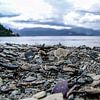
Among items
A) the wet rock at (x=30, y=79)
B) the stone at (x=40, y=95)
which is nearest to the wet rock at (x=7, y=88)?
the wet rock at (x=30, y=79)

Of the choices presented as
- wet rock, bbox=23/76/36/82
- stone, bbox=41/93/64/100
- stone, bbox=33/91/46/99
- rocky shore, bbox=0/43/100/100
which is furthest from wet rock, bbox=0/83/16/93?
stone, bbox=41/93/64/100

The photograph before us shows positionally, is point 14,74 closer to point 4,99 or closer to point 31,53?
point 4,99

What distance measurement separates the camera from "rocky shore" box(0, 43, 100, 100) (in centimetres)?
1149

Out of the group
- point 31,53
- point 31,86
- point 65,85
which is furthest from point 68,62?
point 65,85

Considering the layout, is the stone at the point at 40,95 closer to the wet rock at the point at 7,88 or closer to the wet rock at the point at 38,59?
the wet rock at the point at 7,88

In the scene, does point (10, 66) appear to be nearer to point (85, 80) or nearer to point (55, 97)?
point (85, 80)

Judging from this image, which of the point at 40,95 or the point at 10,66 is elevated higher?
the point at 10,66

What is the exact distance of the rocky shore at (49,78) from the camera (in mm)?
11492

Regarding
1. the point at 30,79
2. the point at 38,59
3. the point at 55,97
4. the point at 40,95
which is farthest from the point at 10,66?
the point at 55,97

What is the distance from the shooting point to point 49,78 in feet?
48.6

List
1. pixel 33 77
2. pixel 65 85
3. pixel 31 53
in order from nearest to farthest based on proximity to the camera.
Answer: pixel 65 85
pixel 33 77
pixel 31 53

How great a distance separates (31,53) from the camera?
2125cm

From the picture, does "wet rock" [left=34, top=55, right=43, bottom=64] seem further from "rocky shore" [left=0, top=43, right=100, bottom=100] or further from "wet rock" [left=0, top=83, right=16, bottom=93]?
"wet rock" [left=0, top=83, right=16, bottom=93]

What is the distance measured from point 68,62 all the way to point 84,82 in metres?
6.41
